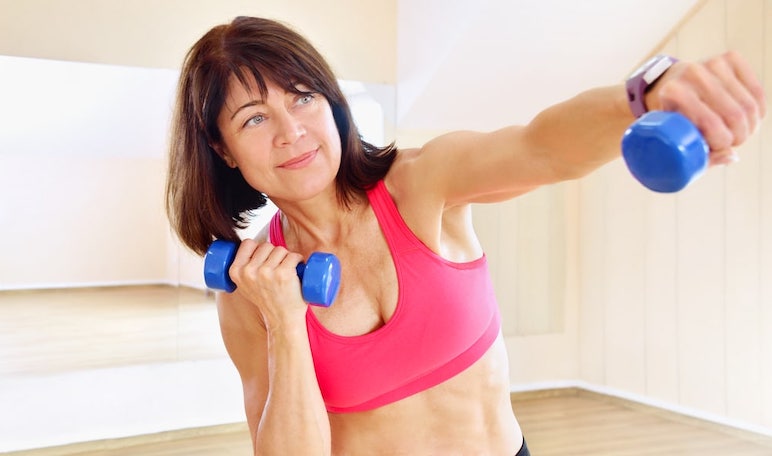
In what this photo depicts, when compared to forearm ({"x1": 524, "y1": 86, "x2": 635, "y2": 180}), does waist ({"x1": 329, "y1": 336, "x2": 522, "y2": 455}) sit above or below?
below

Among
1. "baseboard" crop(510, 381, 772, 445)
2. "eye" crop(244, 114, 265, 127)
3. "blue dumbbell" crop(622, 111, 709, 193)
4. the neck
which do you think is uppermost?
"eye" crop(244, 114, 265, 127)

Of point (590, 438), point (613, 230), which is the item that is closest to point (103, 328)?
point (590, 438)

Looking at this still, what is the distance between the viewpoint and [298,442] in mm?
1231

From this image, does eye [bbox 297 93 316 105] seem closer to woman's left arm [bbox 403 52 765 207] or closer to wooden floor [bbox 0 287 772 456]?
woman's left arm [bbox 403 52 765 207]

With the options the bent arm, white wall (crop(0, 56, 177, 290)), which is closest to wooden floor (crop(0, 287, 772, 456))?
white wall (crop(0, 56, 177, 290))

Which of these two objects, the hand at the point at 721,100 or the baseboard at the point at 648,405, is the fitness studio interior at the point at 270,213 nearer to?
the baseboard at the point at 648,405

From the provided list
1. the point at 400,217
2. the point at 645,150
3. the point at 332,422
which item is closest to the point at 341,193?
the point at 400,217

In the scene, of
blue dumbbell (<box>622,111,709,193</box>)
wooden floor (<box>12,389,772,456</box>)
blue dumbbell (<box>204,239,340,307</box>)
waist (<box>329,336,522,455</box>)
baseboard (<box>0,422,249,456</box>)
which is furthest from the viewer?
baseboard (<box>0,422,249,456</box>)

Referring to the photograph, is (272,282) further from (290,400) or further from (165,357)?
(165,357)

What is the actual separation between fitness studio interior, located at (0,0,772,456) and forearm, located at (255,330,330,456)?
6.04ft

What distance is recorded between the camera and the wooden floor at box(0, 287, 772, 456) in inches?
130

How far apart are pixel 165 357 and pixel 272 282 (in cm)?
264

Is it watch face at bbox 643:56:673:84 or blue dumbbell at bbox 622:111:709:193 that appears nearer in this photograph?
blue dumbbell at bbox 622:111:709:193

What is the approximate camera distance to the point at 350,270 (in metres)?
1.30
